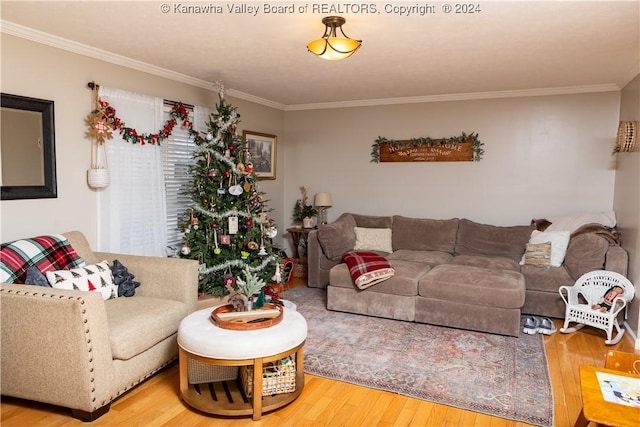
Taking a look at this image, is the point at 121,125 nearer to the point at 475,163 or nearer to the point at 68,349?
the point at 68,349

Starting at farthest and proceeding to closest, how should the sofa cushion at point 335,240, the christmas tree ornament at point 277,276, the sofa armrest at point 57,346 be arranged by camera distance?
the sofa cushion at point 335,240 → the christmas tree ornament at point 277,276 → the sofa armrest at point 57,346

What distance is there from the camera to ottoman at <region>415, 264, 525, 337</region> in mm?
3854

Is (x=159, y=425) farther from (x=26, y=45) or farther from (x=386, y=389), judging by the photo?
(x=26, y=45)

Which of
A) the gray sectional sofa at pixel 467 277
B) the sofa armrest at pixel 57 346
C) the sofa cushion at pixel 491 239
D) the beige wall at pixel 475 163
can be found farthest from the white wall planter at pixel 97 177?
the sofa cushion at pixel 491 239

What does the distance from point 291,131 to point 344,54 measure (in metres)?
3.59

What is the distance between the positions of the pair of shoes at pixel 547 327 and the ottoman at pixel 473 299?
0.86 ft

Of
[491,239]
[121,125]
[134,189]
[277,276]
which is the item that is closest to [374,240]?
[491,239]

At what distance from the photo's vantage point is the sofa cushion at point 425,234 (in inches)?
209

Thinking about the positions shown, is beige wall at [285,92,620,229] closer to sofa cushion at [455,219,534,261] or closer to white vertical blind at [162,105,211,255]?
sofa cushion at [455,219,534,261]

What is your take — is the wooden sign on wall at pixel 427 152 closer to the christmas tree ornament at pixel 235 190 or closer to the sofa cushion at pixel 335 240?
the sofa cushion at pixel 335 240

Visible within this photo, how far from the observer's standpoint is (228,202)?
4.38m

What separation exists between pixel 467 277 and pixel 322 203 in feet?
8.12

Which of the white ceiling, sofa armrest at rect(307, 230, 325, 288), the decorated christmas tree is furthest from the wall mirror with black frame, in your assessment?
sofa armrest at rect(307, 230, 325, 288)

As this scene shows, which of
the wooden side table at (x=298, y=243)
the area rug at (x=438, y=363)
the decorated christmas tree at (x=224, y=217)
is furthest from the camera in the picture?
the wooden side table at (x=298, y=243)
